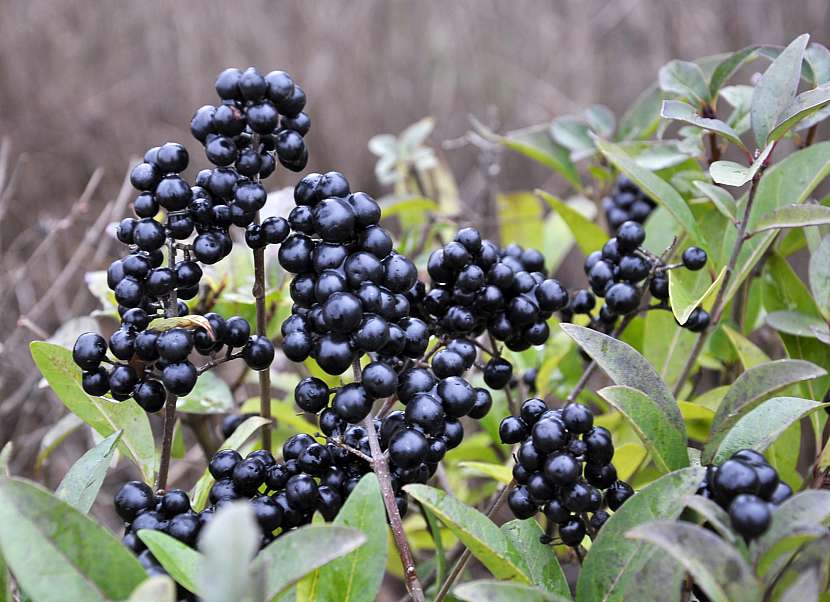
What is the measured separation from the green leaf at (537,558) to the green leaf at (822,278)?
19.0 inches

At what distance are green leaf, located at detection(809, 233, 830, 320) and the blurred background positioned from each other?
9.16 feet

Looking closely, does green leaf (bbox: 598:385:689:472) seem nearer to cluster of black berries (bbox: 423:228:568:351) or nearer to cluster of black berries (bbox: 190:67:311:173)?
cluster of black berries (bbox: 423:228:568:351)

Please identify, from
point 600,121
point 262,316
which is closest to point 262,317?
point 262,316

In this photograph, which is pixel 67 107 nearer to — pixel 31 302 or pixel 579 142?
pixel 31 302

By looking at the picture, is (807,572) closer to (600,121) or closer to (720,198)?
(720,198)

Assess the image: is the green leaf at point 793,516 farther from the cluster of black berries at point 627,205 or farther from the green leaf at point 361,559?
the cluster of black berries at point 627,205

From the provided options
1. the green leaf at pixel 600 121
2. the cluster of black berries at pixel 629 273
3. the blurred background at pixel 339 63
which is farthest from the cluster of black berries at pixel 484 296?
the blurred background at pixel 339 63

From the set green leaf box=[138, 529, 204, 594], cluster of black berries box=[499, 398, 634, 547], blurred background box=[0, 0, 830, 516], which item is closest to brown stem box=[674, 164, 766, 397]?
cluster of black berries box=[499, 398, 634, 547]

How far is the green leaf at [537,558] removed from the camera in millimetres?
750

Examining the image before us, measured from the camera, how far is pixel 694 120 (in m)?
0.90

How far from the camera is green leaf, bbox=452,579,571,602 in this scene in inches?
23.1

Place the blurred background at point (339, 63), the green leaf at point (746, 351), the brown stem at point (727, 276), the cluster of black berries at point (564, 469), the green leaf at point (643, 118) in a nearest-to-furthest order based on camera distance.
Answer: the cluster of black berries at point (564, 469), the brown stem at point (727, 276), the green leaf at point (746, 351), the green leaf at point (643, 118), the blurred background at point (339, 63)

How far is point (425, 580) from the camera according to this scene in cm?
115

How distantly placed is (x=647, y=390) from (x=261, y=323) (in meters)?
0.40
